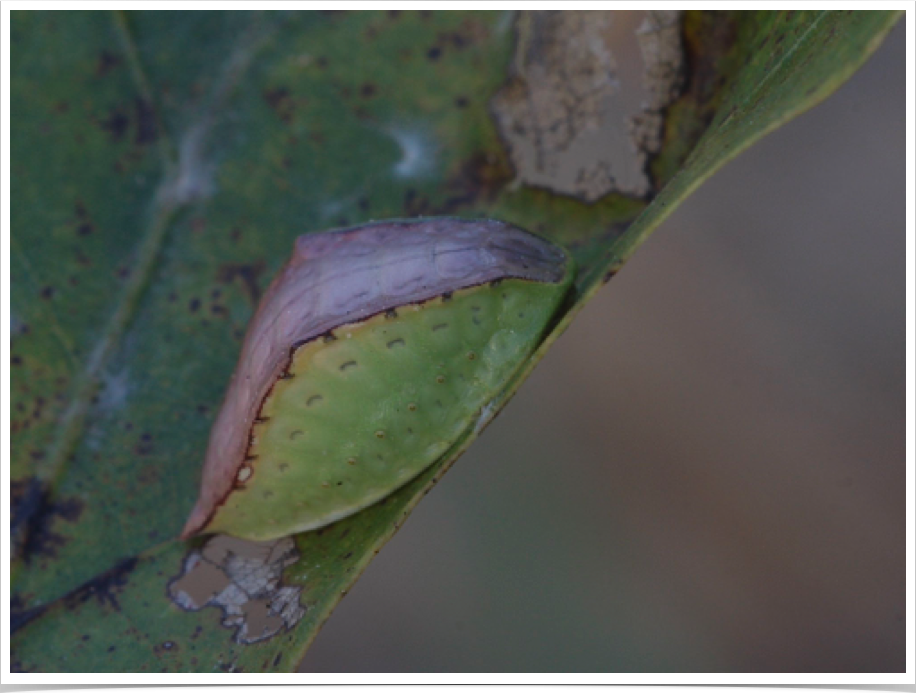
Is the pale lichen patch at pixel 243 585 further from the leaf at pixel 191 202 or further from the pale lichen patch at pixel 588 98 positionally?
the pale lichen patch at pixel 588 98

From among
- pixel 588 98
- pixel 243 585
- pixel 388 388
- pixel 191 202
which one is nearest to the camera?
pixel 388 388

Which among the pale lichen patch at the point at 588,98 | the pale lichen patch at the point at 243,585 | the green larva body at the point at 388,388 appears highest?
the pale lichen patch at the point at 588,98

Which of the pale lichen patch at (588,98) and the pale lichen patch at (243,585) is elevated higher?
the pale lichen patch at (588,98)

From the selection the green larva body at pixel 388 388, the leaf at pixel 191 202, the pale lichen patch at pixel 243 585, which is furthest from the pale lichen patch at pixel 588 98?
the pale lichen patch at pixel 243 585

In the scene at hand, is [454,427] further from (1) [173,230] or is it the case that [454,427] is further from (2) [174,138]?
(2) [174,138]

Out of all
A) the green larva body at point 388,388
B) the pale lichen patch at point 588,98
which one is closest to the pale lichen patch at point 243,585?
the green larva body at point 388,388

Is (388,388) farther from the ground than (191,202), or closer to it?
closer to it

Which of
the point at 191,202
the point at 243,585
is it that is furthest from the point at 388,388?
the point at 191,202

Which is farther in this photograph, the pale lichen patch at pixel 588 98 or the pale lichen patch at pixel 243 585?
the pale lichen patch at pixel 588 98

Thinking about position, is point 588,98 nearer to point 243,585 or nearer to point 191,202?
point 191,202
